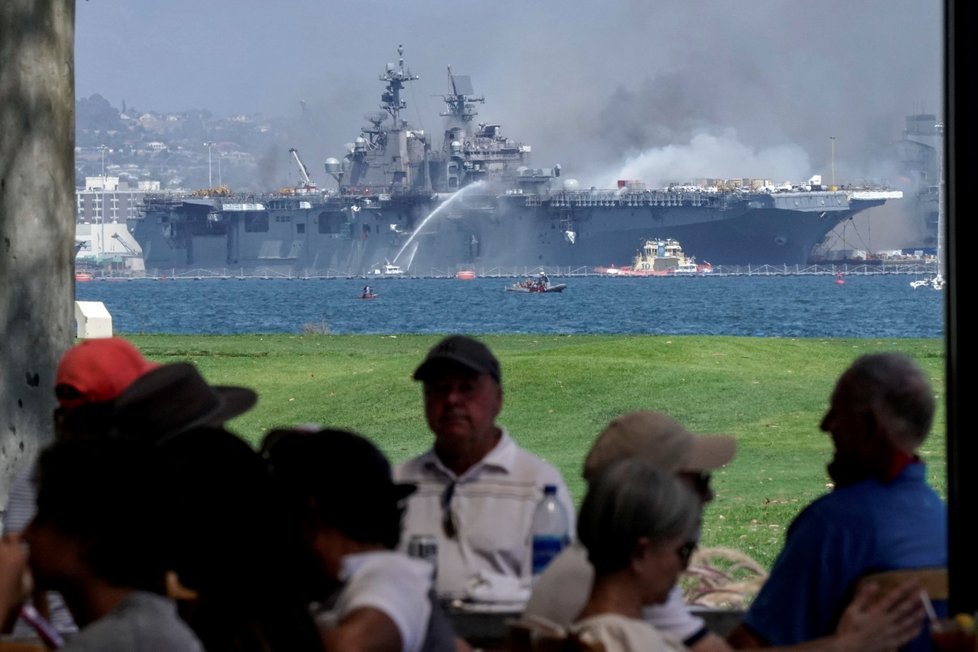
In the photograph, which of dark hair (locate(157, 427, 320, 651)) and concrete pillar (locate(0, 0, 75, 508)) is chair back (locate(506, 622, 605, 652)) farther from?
concrete pillar (locate(0, 0, 75, 508))

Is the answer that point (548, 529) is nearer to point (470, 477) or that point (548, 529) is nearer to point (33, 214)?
point (470, 477)

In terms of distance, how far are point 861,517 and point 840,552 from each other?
0.07 meters

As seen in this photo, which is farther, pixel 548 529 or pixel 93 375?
pixel 548 529

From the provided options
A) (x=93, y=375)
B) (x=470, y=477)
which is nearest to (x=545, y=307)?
(x=470, y=477)

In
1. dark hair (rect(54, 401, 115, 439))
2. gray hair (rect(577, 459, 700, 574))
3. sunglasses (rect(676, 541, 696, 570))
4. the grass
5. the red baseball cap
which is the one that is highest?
the red baseball cap

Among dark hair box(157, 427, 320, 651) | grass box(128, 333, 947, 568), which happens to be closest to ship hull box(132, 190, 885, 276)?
grass box(128, 333, 947, 568)

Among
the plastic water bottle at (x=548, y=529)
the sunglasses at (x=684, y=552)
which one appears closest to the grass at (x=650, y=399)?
the plastic water bottle at (x=548, y=529)

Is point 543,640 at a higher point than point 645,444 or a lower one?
lower

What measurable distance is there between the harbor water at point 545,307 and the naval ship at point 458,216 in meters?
1.78

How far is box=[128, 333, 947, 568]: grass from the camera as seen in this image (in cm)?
883

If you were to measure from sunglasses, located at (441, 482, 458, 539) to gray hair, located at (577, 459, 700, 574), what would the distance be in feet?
3.47

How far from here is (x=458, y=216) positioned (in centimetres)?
8894

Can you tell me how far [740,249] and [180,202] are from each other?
105ft

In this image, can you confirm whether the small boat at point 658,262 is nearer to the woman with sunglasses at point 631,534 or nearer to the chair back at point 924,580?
the chair back at point 924,580
